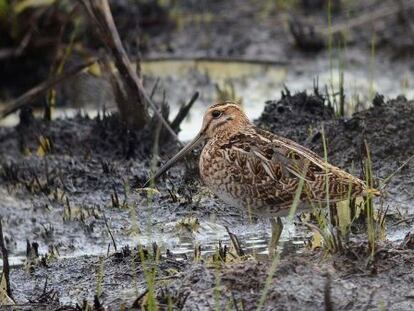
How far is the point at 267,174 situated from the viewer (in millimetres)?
5184

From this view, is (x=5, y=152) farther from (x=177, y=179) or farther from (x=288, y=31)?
(x=288, y=31)

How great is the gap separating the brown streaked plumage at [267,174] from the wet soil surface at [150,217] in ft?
0.70

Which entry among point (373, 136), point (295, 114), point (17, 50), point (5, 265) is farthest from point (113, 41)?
point (17, 50)

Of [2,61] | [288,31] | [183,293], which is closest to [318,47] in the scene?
[288,31]

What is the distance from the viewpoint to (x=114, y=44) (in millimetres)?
7312

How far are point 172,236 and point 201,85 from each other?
412 centimetres

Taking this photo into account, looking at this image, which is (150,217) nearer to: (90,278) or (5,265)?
(90,278)

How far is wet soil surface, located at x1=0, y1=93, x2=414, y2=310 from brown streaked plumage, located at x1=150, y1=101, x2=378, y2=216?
0.21 meters

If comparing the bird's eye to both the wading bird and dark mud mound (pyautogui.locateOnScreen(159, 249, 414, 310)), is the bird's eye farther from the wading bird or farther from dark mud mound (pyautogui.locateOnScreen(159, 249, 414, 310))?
dark mud mound (pyautogui.locateOnScreen(159, 249, 414, 310))

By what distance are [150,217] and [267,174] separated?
585 millimetres

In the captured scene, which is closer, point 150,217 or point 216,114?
point 150,217

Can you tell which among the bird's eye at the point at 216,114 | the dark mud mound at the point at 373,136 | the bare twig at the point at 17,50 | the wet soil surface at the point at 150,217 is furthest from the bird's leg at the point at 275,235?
the bare twig at the point at 17,50

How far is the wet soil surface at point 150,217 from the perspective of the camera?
15.2 ft

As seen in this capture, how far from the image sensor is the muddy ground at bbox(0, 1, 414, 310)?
4.64m
